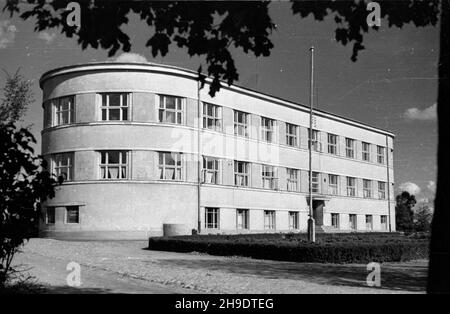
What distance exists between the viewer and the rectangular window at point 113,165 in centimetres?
2811

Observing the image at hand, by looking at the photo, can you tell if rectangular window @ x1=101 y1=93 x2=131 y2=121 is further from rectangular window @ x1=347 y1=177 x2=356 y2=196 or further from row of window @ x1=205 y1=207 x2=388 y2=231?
rectangular window @ x1=347 y1=177 x2=356 y2=196

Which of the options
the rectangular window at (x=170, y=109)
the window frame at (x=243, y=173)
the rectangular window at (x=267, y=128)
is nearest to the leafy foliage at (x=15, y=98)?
the rectangular window at (x=170, y=109)

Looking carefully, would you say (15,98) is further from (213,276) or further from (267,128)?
(267,128)

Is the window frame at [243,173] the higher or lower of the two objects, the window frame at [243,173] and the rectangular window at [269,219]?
the higher

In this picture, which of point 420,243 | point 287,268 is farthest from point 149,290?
point 420,243

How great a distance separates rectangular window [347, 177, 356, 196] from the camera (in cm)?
3664

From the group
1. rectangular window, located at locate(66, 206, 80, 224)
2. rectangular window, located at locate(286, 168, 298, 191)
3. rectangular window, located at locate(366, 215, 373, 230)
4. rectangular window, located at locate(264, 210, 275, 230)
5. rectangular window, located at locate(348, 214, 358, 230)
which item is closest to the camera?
rectangular window, located at locate(66, 206, 80, 224)

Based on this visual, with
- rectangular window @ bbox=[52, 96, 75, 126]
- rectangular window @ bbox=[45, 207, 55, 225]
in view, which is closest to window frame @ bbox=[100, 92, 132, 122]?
rectangular window @ bbox=[52, 96, 75, 126]

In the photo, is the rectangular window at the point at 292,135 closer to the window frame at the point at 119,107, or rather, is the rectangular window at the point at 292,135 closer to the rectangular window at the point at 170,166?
the rectangular window at the point at 170,166

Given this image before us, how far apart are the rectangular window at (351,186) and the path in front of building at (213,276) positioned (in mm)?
20073

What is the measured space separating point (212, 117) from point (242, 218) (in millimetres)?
7731

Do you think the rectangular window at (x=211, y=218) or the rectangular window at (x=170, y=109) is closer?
the rectangular window at (x=170, y=109)

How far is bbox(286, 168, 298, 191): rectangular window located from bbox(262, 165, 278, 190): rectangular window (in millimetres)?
1477
